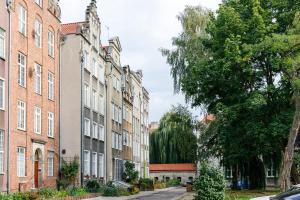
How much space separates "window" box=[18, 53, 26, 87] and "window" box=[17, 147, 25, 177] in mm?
3812

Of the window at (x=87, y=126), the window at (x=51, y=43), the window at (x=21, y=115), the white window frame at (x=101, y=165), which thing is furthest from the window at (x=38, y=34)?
the white window frame at (x=101, y=165)

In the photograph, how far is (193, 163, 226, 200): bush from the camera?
21.7 m

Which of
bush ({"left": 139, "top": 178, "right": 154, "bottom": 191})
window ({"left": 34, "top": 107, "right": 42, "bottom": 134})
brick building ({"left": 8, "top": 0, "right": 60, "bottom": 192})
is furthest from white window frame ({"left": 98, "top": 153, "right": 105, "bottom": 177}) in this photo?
window ({"left": 34, "top": 107, "right": 42, "bottom": 134})

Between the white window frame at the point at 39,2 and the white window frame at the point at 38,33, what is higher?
the white window frame at the point at 39,2

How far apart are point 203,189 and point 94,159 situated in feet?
71.7

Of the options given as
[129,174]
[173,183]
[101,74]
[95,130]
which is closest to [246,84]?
[95,130]

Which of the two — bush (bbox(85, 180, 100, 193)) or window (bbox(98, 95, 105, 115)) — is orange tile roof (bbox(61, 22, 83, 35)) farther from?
bush (bbox(85, 180, 100, 193))

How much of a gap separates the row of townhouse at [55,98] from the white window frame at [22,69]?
0.04 metres

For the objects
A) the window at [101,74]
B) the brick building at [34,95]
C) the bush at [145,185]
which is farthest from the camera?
the bush at [145,185]

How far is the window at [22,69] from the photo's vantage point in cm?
3025

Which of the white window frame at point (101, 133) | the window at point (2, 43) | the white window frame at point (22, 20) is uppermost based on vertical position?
the white window frame at point (22, 20)

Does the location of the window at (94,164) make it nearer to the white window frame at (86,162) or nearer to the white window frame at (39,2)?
the white window frame at (86,162)

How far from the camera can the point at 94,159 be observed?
42.6 m

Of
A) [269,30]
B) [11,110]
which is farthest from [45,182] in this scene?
Result: [269,30]
